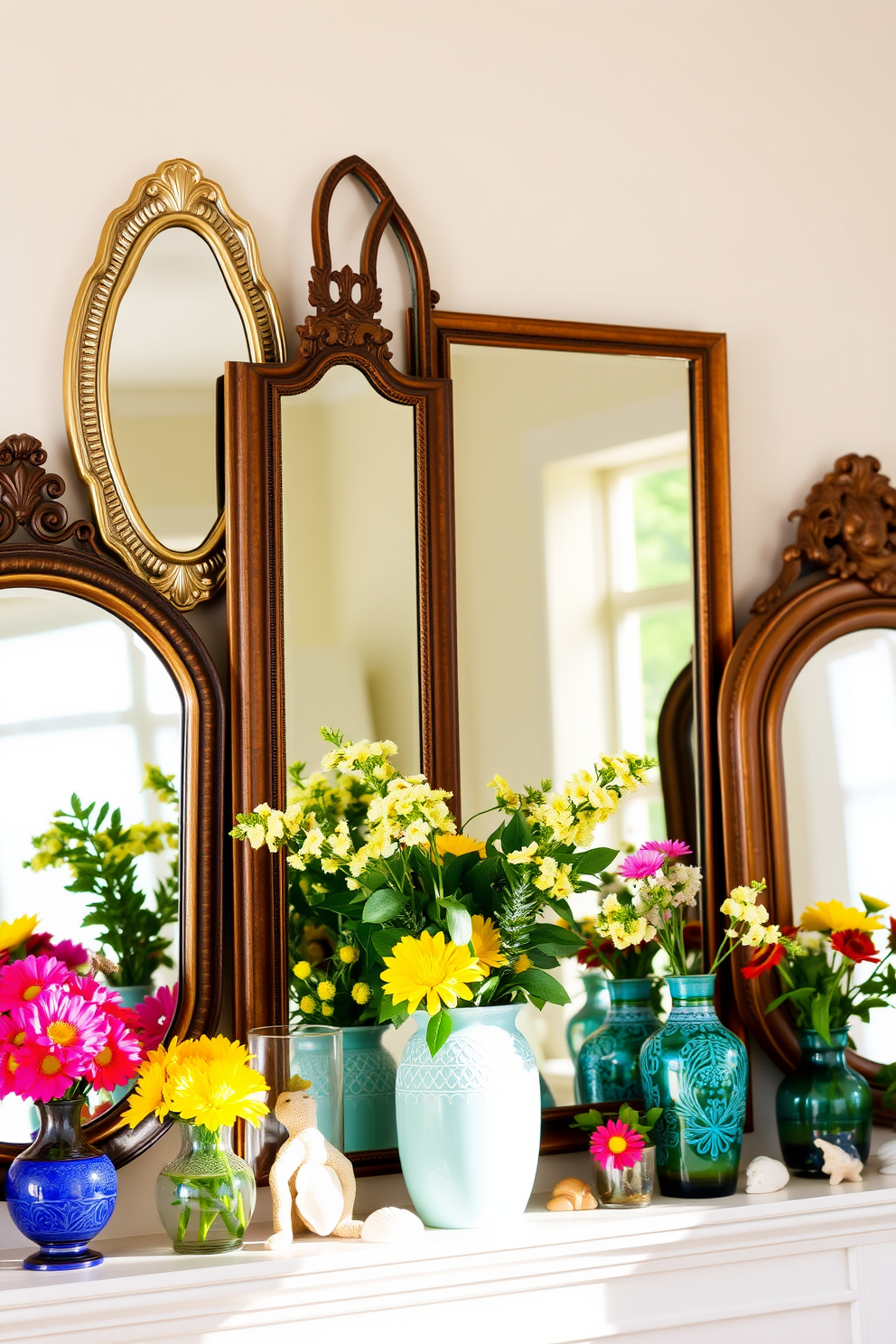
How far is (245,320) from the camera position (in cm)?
182

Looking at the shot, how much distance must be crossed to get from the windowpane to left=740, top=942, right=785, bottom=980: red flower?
0.57m

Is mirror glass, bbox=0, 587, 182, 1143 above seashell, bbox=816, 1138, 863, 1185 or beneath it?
above

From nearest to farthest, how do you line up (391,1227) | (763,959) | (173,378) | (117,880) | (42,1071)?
(42,1071), (391,1227), (117,880), (173,378), (763,959)

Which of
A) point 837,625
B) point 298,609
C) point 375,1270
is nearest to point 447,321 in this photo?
point 298,609

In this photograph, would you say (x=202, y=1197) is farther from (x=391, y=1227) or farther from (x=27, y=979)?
(x=27, y=979)

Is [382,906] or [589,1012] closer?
[382,906]

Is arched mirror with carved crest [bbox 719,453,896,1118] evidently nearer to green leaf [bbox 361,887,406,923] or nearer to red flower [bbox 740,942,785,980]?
red flower [bbox 740,942,785,980]

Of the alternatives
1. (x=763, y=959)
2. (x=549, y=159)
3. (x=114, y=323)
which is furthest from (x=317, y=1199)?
(x=549, y=159)

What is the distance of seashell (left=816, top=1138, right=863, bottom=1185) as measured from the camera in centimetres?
183

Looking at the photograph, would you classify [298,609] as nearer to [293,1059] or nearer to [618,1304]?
[293,1059]

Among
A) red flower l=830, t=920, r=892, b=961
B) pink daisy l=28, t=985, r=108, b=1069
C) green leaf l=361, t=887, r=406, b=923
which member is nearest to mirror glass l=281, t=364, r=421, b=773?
green leaf l=361, t=887, r=406, b=923

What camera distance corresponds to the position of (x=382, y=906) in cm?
163

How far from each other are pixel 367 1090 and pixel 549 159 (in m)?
1.42

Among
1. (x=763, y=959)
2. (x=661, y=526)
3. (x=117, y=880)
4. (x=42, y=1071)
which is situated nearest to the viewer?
(x=42, y=1071)
